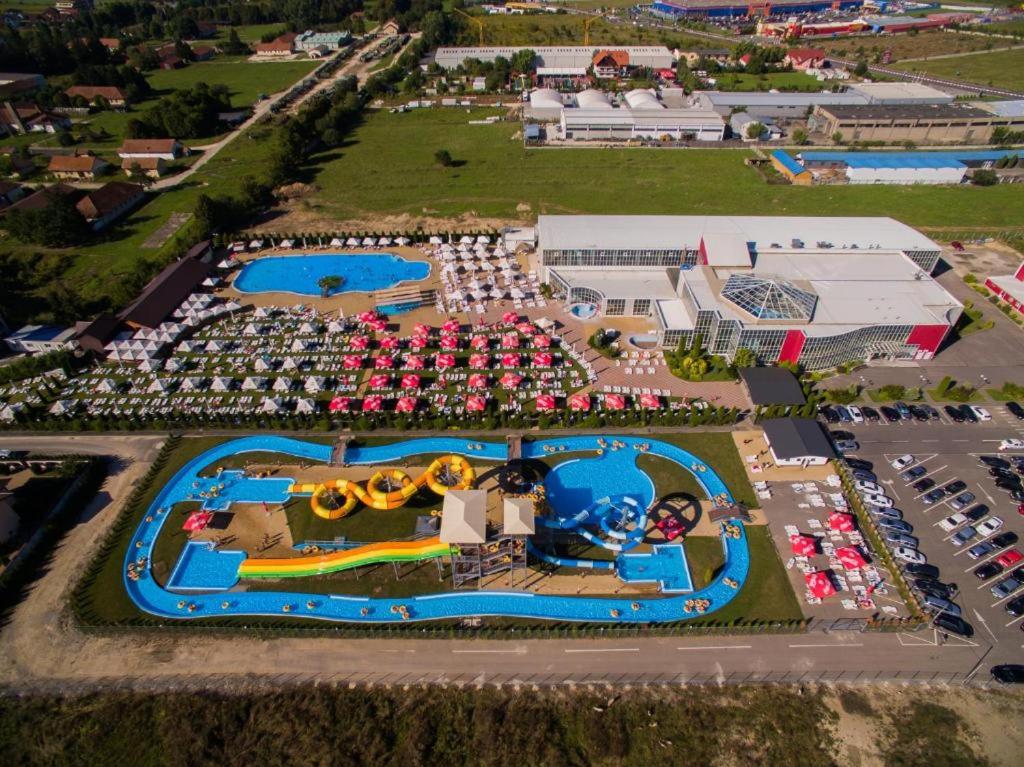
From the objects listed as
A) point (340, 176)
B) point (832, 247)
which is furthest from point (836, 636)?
point (340, 176)

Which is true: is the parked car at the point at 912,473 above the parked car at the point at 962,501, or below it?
below

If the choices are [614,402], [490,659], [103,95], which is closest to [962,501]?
[614,402]

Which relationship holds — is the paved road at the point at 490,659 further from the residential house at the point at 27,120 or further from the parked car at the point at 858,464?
the residential house at the point at 27,120

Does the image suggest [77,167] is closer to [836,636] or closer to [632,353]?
[632,353]

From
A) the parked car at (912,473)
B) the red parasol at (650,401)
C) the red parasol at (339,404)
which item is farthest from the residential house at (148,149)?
the parked car at (912,473)

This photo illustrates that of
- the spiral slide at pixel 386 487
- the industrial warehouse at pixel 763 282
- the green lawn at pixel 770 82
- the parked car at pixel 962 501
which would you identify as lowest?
the spiral slide at pixel 386 487

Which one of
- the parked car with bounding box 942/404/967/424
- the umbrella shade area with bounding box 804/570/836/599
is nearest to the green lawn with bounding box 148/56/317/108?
the parked car with bounding box 942/404/967/424

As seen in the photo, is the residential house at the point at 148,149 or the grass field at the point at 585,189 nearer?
the grass field at the point at 585,189
